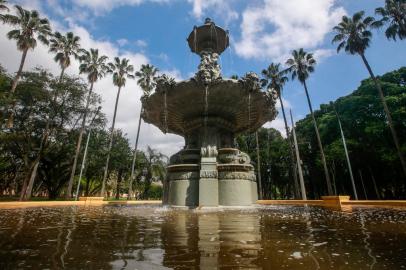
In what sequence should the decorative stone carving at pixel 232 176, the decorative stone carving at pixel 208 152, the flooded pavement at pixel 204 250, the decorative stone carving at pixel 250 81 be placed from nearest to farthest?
the flooded pavement at pixel 204 250
the decorative stone carving at pixel 250 81
the decorative stone carving at pixel 232 176
the decorative stone carving at pixel 208 152

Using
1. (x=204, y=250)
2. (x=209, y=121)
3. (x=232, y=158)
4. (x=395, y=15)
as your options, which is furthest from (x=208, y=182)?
(x=395, y=15)

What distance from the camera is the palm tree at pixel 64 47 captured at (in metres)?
35.3

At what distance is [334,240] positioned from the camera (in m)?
4.54

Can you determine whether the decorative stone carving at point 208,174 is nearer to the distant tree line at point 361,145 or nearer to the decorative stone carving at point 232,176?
the decorative stone carving at point 232,176

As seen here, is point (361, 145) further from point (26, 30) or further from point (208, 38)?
point (26, 30)

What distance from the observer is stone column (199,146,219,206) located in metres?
11.8

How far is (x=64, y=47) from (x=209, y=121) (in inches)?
1232

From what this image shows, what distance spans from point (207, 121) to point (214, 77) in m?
2.78

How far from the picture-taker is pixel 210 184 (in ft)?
39.2

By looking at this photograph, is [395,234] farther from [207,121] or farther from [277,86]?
[277,86]

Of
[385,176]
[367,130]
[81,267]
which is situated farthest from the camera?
[385,176]

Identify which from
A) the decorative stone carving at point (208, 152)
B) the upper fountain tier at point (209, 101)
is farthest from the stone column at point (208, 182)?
the upper fountain tier at point (209, 101)

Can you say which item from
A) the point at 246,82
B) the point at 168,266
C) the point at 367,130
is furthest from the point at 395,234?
the point at 367,130

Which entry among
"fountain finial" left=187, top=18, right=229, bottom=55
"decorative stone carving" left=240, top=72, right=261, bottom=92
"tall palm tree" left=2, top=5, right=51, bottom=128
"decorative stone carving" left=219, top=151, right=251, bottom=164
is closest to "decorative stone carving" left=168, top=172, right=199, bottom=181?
"decorative stone carving" left=219, top=151, right=251, bottom=164
